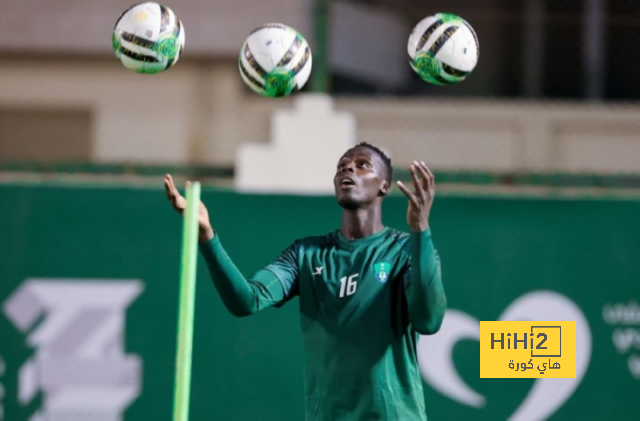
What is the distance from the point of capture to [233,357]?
7488mm

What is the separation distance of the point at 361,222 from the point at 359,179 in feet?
0.70

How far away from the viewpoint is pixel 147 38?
544 centimetres

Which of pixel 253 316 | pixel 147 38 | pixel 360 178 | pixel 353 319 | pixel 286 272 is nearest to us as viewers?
pixel 353 319

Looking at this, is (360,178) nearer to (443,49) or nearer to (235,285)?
(235,285)

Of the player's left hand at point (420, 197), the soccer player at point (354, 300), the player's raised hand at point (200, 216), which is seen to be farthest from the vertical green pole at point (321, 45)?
the player's left hand at point (420, 197)

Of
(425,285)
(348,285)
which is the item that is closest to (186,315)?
(425,285)

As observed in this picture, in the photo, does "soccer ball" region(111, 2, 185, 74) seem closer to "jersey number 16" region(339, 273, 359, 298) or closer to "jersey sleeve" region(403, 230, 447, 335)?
"jersey number 16" region(339, 273, 359, 298)

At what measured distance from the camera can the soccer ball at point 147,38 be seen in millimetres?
5445

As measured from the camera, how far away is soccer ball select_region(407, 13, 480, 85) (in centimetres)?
553

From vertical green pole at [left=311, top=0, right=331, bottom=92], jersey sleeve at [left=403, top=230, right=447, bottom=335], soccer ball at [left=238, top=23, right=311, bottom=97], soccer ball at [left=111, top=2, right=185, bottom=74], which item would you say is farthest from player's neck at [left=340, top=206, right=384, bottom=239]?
vertical green pole at [left=311, top=0, right=331, bottom=92]

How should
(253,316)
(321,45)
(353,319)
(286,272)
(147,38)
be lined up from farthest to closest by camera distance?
(321,45)
(253,316)
(147,38)
(286,272)
(353,319)

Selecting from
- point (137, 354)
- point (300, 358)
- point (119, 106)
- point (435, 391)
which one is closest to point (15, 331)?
point (137, 354)

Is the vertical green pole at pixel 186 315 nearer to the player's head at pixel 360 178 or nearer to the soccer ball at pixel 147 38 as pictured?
the player's head at pixel 360 178

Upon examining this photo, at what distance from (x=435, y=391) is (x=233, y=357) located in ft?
4.67
